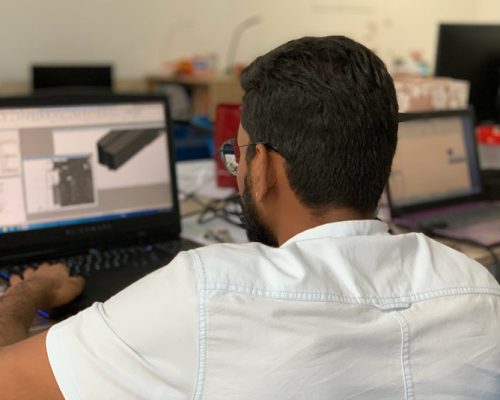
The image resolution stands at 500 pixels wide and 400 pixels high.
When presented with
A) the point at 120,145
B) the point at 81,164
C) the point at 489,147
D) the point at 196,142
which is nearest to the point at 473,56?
the point at 489,147

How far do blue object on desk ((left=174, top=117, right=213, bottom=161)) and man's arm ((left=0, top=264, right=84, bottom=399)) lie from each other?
1.35m

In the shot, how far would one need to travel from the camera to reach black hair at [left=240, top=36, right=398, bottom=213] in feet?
2.39

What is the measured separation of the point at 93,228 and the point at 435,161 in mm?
963

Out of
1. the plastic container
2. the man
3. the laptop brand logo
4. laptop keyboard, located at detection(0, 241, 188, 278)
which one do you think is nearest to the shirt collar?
the man

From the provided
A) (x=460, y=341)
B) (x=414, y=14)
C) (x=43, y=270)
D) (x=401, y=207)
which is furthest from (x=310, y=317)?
(x=414, y=14)

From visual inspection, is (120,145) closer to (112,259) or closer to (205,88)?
(112,259)

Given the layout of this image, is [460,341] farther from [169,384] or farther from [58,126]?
[58,126]

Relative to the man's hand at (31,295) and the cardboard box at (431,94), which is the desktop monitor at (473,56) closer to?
the cardboard box at (431,94)

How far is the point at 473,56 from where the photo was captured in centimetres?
215

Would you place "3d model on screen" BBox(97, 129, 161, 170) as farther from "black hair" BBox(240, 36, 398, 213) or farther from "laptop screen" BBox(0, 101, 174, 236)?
"black hair" BBox(240, 36, 398, 213)

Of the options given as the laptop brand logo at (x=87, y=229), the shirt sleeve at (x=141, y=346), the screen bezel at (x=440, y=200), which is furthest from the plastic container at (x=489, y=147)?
the shirt sleeve at (x=141, y=346)

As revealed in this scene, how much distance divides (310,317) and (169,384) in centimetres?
17

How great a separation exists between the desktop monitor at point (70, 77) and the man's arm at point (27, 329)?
272 cm

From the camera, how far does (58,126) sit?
1.32 metres
